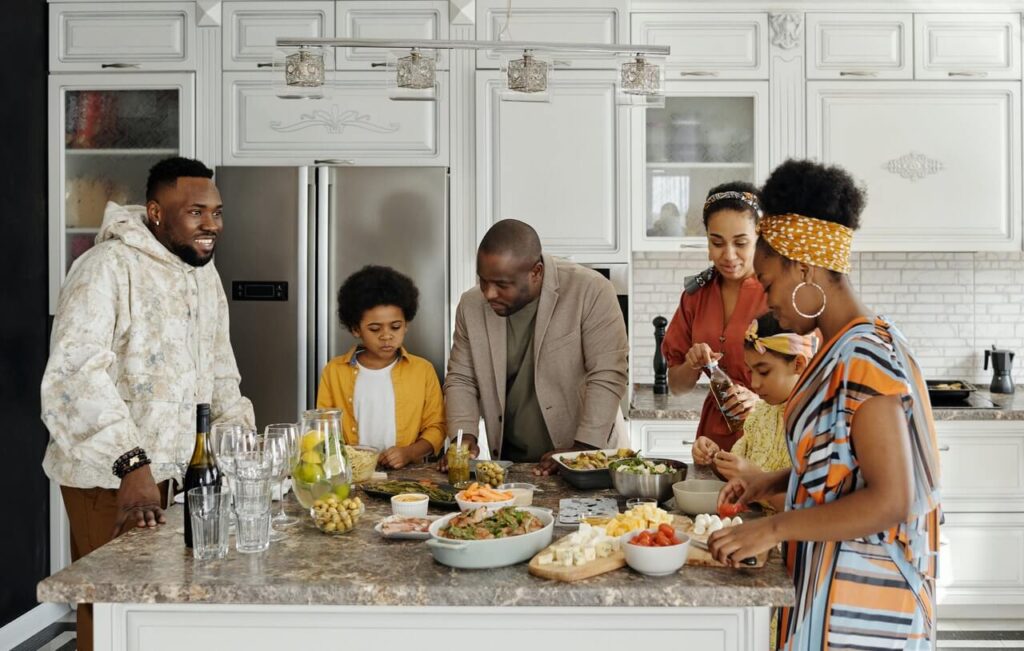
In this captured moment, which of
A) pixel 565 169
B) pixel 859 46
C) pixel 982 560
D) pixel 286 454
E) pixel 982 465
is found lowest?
pixel 982 560

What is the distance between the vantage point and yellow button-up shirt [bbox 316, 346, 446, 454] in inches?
117

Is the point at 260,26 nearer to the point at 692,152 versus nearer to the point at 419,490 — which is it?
the point at 692,152

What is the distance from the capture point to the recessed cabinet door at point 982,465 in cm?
394

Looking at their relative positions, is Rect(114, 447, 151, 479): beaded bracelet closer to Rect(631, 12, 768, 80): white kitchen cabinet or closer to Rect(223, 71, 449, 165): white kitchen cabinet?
Rect(223, 71, 449, 165): white kitchen cabinet

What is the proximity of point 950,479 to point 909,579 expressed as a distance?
2677mm

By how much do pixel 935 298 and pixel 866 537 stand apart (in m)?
3.44

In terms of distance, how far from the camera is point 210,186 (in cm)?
259

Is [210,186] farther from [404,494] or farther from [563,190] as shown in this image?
[563,190]

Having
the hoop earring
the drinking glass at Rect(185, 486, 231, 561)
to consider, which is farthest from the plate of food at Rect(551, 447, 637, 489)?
the drinking glass at Rect(185, 486, 231, 561)

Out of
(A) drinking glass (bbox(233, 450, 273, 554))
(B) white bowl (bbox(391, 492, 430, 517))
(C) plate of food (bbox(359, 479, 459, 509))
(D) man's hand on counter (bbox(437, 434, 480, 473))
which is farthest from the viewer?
(D) man's hand on counter (bbox(437, 434, 480, 473))

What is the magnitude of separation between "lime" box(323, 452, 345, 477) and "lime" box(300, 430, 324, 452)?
0.04 metres

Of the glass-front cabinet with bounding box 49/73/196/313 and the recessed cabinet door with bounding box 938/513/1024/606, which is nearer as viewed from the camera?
the recessed cabinet door with bounding box 938/513/1024/606

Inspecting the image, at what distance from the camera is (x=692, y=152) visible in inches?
167

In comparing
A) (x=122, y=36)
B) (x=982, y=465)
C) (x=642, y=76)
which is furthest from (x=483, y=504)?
(x=122, y=36)
